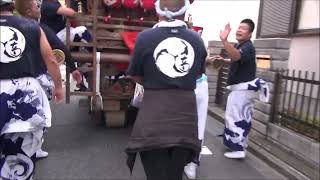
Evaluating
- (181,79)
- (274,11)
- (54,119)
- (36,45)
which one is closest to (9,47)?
(36,45)

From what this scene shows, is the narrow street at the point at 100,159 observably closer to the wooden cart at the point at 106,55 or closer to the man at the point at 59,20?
the wooden cart at the point at 106,55

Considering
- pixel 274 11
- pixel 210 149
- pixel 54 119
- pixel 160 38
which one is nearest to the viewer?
pixel 160 38

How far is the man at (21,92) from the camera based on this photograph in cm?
349

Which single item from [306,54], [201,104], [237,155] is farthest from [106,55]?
[306,54]

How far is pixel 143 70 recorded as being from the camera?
3.18 meters

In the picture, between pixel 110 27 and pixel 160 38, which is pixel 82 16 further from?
pixel 160 38

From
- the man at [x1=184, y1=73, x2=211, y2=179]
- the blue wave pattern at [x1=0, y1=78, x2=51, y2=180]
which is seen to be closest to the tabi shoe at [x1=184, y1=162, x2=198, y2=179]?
the man at [x1=184, y1=73, x2=211, y2=179]

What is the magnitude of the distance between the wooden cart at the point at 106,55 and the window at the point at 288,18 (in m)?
4.72

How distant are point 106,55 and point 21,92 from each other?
2084mm

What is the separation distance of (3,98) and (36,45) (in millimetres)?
531

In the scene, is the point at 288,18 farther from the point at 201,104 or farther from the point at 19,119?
the point at 19,119

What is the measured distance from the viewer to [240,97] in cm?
566

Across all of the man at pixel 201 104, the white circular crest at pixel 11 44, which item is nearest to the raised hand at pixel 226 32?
the man at pixel 201 104

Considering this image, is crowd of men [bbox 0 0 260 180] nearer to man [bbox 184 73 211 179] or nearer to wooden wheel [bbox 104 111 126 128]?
man [bbox 184 73 211 179]
